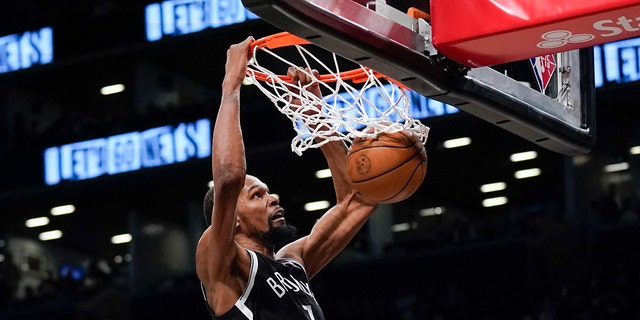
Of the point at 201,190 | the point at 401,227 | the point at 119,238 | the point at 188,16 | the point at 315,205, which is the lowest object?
the point at 119,238

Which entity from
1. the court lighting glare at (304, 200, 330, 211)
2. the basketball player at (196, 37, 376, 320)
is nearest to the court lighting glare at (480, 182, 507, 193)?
the court lighting glare at (304, 200, 330, 211)

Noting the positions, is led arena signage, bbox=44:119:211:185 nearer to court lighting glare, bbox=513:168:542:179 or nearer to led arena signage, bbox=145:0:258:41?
led arena signage, bbox=145:0:258:41

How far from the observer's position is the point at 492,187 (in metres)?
20.6

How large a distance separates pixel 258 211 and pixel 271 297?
437mm

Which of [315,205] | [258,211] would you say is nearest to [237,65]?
[258,211]

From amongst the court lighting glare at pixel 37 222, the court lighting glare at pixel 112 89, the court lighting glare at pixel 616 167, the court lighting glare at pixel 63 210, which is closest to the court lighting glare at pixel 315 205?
the court lighting glare at pixel 112 89

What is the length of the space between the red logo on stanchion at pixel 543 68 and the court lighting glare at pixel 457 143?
13.8 metres

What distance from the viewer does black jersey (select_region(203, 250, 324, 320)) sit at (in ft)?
15.7

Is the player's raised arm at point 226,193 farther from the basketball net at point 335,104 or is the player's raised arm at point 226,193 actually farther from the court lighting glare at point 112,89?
the court lighting glare at point 112,89

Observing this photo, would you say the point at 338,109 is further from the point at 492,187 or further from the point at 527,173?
the point at 492,187

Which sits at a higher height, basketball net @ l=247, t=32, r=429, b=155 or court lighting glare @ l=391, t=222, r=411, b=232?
basketball net @ l=247, t=32, r=429, b=155

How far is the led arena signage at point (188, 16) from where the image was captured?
18797mm

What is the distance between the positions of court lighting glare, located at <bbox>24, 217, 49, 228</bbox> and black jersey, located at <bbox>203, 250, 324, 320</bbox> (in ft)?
59.2

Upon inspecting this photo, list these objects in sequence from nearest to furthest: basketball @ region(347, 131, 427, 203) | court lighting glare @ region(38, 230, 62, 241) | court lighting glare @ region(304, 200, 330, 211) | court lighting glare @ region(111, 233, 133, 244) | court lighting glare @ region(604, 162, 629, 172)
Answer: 1. basketball @ region(347, 131, 427, 203)
2. court lighting glare @ region(604, 162, 629, 172)
3. court lighting glare @ region(304, 200, 330, 211)
4. court lighting glare @ region(111, 233, 133, 244)
5. court lighting glare @ region(38, 230, 62, 241)
